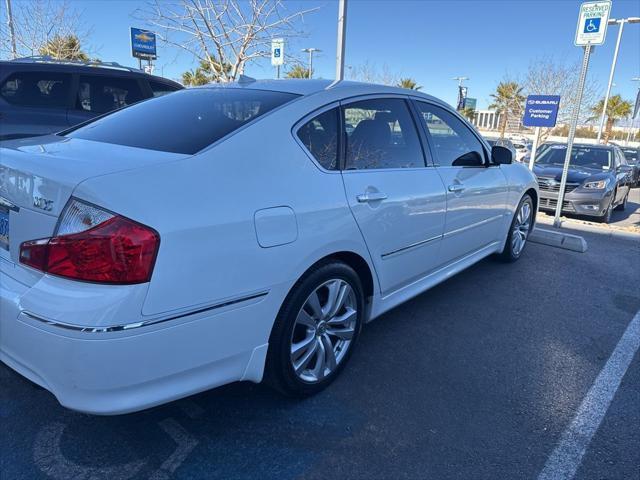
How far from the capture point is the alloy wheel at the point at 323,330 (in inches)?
94.1

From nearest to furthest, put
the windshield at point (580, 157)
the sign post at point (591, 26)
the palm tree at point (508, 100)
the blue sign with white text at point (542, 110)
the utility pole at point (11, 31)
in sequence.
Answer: the sign post at point (591, 26) → the blue sign with white text at point (542, 110) → the windshield at point (580, 157) → the utility pole at point (11, 31) → the palm tree at point (508, 100)

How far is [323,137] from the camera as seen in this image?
8.18ft

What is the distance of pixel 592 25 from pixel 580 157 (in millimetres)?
4656

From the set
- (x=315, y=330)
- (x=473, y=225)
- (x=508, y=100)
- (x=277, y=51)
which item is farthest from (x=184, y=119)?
(x=508, y=100)

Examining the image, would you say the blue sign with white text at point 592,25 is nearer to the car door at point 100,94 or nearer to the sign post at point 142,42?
the car door at point 100,94

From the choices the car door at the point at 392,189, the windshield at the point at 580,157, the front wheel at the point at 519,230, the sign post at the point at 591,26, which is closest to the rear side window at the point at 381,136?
the car door at the point at 392,189

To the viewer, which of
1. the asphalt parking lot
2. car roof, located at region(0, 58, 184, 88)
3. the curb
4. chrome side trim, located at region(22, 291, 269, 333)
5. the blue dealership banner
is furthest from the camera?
the blue dealership banner

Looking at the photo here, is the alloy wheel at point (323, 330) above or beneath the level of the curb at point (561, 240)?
above

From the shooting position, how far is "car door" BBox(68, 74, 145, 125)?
19.6 feet

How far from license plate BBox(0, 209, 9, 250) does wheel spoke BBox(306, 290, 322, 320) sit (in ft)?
4.40

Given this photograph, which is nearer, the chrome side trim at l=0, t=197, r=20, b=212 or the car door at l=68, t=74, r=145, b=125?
the chrome side trim at l=0, t=197, r=20, b=212

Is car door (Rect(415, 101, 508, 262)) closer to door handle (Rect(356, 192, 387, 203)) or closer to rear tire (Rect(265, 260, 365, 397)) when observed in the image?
door handle (Rect(356, 192, 387, 203))

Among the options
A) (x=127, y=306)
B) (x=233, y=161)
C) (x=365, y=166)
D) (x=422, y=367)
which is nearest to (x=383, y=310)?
(x=422, y=367)

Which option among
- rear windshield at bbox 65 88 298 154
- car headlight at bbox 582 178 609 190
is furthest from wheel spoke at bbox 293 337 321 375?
car headlight at bbox 582 178 609 190
